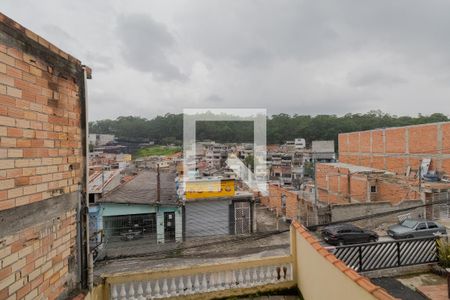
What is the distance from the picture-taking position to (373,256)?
19.6ft

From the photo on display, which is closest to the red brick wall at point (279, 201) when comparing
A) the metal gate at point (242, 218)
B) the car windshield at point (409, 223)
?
the metal gate at point (242, 218)

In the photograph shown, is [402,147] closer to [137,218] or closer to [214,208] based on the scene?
[214,208]

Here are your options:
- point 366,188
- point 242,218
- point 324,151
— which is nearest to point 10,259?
point 242,218

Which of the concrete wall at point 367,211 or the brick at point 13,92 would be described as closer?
the brick at point 13,92

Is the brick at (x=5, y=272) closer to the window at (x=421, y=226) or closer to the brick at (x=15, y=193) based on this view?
the brick at (x=15, y=193)

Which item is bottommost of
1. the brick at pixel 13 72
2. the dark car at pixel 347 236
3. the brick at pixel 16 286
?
the dark car at pixel 347 236

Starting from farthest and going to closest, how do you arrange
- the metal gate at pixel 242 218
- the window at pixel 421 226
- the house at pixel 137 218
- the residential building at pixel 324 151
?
the residential building at pixel 324 151 → the metal gate at pixel 242 218 → the house at pixel 137 218 → the window at pixel 421 226

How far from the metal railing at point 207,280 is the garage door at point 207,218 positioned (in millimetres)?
9588

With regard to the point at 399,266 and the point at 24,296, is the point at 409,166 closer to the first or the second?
the point at 399,266

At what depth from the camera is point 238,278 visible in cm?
438

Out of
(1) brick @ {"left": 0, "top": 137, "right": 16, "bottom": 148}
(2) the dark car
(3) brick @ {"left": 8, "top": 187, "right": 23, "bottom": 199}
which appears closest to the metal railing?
(3) brick @ {"left": 8, "top": 187, "right": 23, "bottom": 199}

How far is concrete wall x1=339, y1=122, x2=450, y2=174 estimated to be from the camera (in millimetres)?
20516

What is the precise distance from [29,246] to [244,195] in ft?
42.1

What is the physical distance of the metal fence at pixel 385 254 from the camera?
19.6 ft
